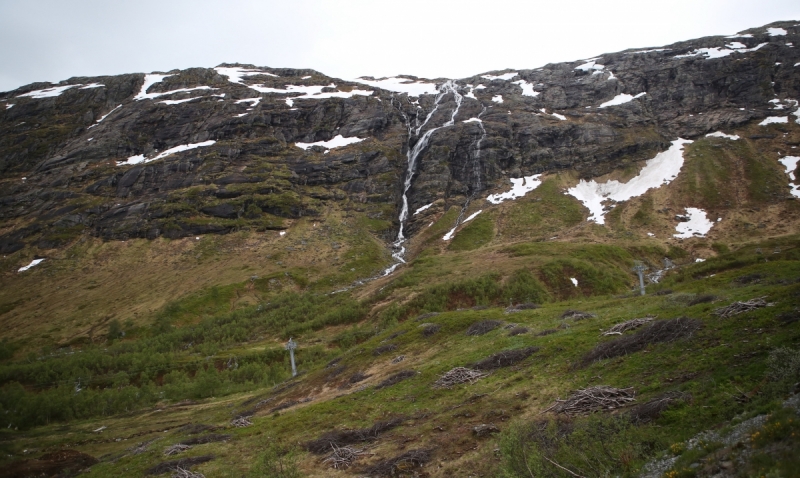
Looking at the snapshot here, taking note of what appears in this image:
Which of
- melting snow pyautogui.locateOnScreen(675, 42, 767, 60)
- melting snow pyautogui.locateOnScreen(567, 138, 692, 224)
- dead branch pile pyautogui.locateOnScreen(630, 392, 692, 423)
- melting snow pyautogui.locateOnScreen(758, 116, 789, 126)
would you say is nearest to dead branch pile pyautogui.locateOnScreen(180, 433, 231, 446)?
dead branch pile pyautogui.locateOnScreen(630, 392, 692, 423)

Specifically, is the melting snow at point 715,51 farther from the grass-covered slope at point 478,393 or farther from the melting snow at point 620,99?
the grass-covered slope at point 478,393

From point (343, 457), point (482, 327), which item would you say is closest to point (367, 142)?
point (482, 327)

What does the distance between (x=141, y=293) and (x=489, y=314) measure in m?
94.0

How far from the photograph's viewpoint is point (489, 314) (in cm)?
3816

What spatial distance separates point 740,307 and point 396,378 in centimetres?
1879

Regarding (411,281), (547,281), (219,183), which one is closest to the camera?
(547,281)

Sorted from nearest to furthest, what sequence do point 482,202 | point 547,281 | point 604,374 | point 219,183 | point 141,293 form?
point 604,374 → point 547,281 → point 141,293 → point 482,202 → point 219,183

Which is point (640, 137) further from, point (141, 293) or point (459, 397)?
point (141, 293)

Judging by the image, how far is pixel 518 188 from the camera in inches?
5017

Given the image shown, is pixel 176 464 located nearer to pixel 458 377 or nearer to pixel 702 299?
pixel 458 377

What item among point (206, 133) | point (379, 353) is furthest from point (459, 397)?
point (206, 133)

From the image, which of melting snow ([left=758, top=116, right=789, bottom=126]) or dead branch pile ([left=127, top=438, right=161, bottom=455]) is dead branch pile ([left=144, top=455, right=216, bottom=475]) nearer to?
dead branch pile ([left=127, top=438, right=161, bottom=455])

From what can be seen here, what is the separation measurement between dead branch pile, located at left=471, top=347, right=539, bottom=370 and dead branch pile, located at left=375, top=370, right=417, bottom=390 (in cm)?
498

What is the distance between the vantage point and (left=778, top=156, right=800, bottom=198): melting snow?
9322 cm
